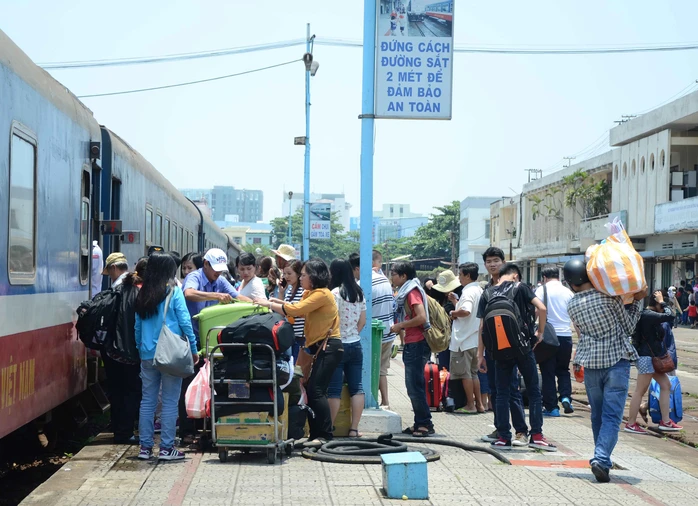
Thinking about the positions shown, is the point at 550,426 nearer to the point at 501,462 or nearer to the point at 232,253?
the point at 501,462

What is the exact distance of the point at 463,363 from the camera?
11.0 meters

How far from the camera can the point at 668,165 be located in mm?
40656

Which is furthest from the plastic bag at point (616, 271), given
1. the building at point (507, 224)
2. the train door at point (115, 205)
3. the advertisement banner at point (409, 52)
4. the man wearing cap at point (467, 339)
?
the building at point (507, 224)

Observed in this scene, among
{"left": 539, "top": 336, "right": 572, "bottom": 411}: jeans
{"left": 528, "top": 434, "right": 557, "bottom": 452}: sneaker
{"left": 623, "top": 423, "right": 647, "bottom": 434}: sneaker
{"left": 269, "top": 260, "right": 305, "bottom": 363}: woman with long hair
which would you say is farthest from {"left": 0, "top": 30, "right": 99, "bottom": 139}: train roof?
{"left": 623, "top": 423, "right": 647, "bottom": 434}: sneaker

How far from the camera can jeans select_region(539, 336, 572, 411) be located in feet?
35.6

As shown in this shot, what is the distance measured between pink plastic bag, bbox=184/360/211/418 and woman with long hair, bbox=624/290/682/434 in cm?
439

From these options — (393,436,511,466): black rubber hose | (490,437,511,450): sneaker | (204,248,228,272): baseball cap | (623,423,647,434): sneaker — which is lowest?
(623,423,647,434): sneaker

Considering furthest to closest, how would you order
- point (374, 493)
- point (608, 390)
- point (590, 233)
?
1. point (590, 233)
2. point (608, 390)
3. point (374, 493)

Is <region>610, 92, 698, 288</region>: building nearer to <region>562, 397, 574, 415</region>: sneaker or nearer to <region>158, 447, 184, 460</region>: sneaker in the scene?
<region>562, 397, 574, 415</region>: sneaker

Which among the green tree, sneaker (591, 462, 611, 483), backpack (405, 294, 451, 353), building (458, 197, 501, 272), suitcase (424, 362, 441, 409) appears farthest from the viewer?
the green tree

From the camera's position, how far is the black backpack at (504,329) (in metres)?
8.49

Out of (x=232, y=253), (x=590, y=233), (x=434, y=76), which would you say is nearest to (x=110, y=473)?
(x=434, y=76)

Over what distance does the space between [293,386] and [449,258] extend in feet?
297

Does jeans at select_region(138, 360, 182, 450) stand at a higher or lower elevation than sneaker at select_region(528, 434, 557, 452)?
higher
